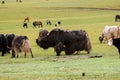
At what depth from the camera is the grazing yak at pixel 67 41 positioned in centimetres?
2394

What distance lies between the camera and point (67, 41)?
78.9 feet

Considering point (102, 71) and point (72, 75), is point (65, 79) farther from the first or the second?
point (102, 71)

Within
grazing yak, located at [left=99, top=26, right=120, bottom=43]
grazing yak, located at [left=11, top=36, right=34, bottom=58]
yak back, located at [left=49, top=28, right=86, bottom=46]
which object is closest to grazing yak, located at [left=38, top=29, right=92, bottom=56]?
yak back, located at [left=49, top=28, right=86, bottom=46]

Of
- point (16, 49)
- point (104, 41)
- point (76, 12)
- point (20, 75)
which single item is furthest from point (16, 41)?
point (76, 12)

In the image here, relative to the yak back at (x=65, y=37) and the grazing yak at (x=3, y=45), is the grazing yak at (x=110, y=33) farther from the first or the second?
the grazing yak at (x=3, y=45)

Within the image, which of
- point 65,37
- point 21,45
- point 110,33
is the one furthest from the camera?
point 110,33

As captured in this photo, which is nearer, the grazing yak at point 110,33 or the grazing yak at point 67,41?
the grazing yak at point 67,41

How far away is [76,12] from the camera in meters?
79.6

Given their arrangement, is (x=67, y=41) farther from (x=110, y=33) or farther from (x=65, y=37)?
(x=110, y=33)

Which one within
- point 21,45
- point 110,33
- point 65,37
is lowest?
point 110,33

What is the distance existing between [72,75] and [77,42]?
10421 millimetres

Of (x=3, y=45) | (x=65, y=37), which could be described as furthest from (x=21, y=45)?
(x=3, y=45)

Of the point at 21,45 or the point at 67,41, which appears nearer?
the point at 21,45

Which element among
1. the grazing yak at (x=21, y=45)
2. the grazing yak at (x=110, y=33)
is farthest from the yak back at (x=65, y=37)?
the grazing yak at (x=110, y=33)
